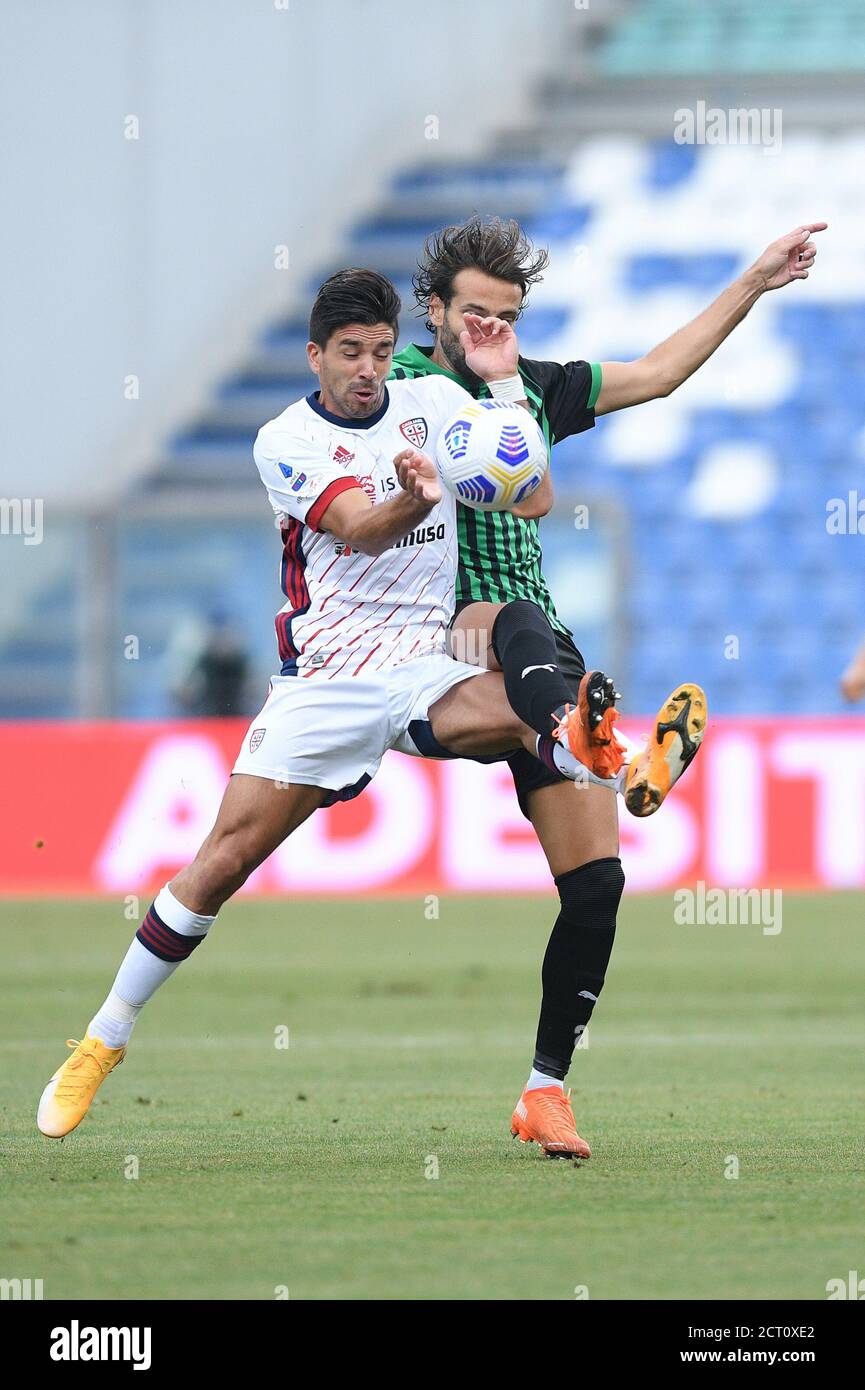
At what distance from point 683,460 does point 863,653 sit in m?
13.7

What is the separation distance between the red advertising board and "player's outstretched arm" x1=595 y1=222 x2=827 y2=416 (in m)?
7.94

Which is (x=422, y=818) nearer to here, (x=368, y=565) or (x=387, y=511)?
(x=368, y=565)

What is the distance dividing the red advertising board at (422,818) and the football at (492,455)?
8.54 metres

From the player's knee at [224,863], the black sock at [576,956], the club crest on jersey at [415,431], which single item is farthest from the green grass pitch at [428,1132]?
the club crest on jersey at [415,431]

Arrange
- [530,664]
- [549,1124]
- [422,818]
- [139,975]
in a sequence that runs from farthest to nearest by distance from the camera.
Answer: [422,818], [139,975], [549,1124], [530,664]

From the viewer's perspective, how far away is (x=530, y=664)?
541 cm

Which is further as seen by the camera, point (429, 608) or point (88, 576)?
point (88, 576)

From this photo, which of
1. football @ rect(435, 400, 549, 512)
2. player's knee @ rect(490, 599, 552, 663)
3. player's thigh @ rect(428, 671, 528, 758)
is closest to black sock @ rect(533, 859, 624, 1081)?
player's thigh @ rect(428, 671, 528, 758)

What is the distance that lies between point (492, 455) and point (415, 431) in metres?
0.50

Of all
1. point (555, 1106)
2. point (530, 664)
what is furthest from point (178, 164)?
point (555, 1106)

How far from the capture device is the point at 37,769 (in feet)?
47.6

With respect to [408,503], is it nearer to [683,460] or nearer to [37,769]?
[37,769]
